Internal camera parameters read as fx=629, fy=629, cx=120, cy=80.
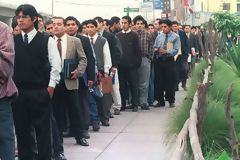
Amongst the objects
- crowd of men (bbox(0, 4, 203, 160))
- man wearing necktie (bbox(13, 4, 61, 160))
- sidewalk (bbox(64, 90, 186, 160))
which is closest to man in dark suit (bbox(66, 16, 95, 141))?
crowd of men (bbox(0, 4, 203, 160))

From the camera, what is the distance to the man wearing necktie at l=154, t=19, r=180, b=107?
531 inches

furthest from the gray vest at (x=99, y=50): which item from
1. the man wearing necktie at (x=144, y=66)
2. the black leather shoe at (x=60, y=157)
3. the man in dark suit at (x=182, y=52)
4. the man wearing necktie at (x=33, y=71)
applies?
the man in dark suit at (x=182, y=52)

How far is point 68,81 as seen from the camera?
8.08 meters

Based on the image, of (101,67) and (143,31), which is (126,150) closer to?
(101,67)

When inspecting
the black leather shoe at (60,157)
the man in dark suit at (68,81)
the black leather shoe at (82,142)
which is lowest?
the black leather shoe at (82,142)

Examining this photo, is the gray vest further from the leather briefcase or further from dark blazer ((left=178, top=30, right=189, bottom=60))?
dark blazer ((left=178, top=30, right=189, bottom=60))

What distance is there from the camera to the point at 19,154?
6.92 meters

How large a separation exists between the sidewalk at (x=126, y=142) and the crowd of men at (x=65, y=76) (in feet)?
0.80

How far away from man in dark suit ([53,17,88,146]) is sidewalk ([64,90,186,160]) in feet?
1.58

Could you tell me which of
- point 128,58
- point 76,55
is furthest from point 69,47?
point 128,58

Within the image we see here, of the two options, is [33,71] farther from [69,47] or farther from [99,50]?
[99,50]

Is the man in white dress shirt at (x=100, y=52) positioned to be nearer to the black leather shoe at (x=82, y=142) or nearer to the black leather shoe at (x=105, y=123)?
the black leather shoe at (x=105, y=123)

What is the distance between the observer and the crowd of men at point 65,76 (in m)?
6.52

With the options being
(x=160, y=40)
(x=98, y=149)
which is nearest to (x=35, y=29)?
(x=98, y=149)
